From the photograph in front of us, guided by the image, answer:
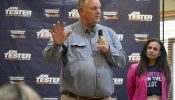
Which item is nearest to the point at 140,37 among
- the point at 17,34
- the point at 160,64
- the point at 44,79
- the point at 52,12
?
the point at 160,64

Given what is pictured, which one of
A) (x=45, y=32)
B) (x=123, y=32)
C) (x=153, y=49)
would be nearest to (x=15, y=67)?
(x=45, y=32)

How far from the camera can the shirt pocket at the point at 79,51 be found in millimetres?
2189

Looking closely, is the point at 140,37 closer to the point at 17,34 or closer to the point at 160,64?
the point at 160,64

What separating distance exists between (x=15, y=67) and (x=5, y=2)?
86 cm

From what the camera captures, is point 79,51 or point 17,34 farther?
point 17,34

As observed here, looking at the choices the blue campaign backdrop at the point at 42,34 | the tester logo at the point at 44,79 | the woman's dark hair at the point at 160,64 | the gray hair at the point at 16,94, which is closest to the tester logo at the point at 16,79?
the blue campaign backdrop at the point at 42,34

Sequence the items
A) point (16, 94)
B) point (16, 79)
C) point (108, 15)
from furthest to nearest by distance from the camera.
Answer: point (108, 15) → point (16, 79) → point (16, 94)

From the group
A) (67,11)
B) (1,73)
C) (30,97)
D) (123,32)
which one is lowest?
(1,73)

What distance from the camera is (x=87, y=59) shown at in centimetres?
219

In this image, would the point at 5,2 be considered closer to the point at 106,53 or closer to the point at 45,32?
the point at 45,32

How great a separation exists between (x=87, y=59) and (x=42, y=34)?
1.68m

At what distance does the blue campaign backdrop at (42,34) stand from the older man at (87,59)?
1496 mm

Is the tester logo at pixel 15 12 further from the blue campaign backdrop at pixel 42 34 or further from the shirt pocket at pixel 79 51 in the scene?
the shirt pocket at pixel 79 51

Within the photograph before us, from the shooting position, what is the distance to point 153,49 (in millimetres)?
3311
